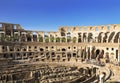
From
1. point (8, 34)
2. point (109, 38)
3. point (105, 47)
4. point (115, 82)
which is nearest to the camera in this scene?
point (115, 82)

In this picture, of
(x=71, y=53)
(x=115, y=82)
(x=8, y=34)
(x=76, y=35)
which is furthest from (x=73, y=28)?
(x=115, y=82)

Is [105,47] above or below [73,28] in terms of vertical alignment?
below

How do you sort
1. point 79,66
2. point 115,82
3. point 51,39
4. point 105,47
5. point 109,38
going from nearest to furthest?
point 115,82 < point 79,66 < point 105,47 < point 109,38 < point 51,39

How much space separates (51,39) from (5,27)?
1790 centimetres

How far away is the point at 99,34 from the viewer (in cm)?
5694

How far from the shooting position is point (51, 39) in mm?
62094

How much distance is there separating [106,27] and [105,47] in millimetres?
9377

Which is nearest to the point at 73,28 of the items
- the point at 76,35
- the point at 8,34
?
the point at 76,35

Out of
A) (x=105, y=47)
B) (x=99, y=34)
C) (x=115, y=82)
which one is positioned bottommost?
(x=115, y=82)

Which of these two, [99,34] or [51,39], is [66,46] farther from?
[99,34]

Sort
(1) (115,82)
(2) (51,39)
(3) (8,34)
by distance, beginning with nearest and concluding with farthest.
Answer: (1) (115,82), (3) (8,34), (2) (51,39)

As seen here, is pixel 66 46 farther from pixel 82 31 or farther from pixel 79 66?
pixel 79 66

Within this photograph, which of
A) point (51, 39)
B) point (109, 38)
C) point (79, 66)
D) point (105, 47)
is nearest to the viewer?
point (79, 66)

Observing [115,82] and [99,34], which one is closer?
[115,82]
